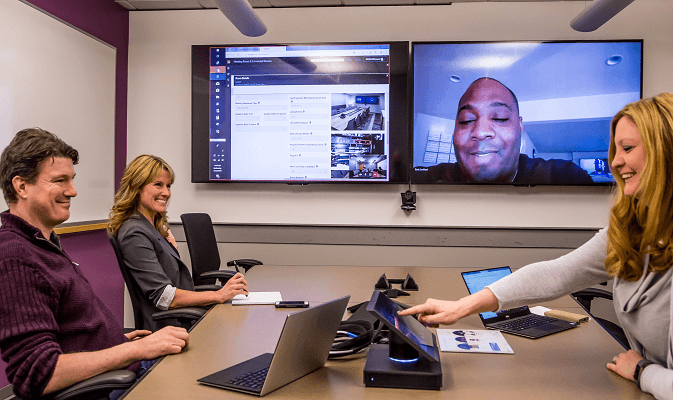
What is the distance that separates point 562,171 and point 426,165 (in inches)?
41.5

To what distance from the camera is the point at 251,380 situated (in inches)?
44.7

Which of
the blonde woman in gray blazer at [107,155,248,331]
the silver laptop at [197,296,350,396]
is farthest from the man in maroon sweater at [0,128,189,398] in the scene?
the blonde woman in gray blazer at [107,155,248,331]

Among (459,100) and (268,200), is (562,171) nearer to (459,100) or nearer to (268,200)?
(459,100)

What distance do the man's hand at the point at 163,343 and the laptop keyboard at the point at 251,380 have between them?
0.29m

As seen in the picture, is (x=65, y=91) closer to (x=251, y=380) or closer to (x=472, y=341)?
(x=251, y=380)

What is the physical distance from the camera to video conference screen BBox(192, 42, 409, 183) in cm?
364

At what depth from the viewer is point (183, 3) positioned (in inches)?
151

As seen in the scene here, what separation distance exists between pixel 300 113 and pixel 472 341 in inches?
103

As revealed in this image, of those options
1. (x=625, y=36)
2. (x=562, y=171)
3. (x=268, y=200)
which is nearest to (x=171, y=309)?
(x=268, y=200)

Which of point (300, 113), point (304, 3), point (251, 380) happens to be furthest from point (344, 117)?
point (251, 380)

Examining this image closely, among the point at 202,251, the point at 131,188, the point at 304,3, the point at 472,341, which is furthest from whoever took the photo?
the point at 304,3

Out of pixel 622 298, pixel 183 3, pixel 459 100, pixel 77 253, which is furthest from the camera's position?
pixel 183 3

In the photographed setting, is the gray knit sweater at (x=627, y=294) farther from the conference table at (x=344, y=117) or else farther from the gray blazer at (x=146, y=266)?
the conference table at (x=344, y=117)

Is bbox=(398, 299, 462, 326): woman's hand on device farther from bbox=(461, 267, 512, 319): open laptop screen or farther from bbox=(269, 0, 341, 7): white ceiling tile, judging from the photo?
bbox=(269, 0, 341, 7): white ceiling tile
